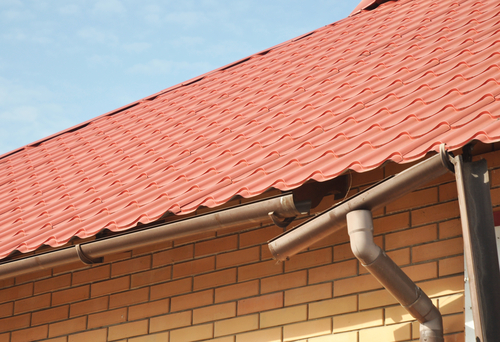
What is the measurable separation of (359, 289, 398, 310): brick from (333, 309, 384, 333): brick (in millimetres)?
33

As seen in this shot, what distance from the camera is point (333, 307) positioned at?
3705mm

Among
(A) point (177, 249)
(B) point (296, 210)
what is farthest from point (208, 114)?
(B) point (296, 210)

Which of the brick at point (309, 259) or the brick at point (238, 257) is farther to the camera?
the brick at point (238, 257)

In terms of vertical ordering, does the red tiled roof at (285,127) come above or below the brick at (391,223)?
above

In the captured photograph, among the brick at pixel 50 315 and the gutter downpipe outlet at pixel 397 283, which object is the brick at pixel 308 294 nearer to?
the gutter downpipe outlet at pixel 397 283

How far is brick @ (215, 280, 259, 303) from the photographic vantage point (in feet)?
13.4

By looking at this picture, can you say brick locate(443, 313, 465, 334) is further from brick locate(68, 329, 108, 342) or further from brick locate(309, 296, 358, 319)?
brick locate(68, 329, 108, 342)

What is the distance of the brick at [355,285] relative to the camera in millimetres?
3635

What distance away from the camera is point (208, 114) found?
6062 millimetres

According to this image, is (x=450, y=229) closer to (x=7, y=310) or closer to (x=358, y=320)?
(x=358, y=320)

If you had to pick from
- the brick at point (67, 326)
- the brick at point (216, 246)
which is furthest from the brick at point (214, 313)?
the brick at point (67, 326)

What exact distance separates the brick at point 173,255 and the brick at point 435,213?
1.57 m

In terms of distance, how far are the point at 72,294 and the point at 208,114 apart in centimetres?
211

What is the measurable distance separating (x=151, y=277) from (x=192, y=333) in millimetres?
564
